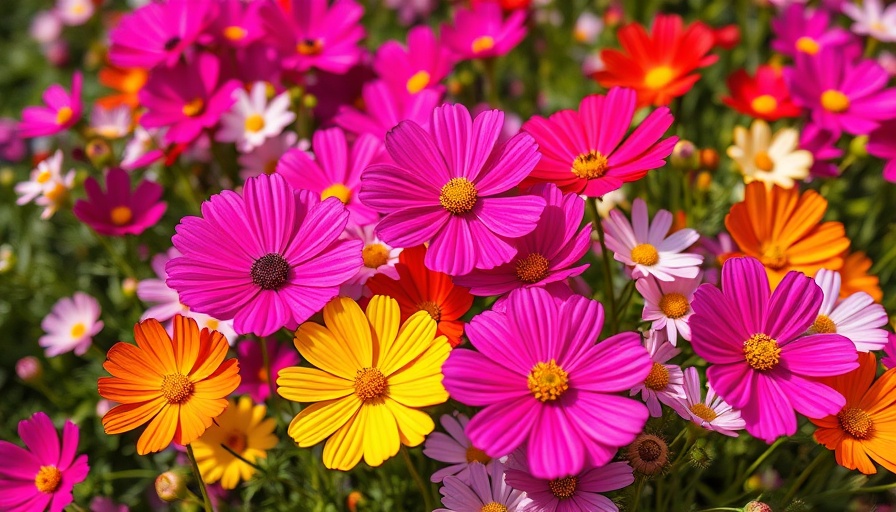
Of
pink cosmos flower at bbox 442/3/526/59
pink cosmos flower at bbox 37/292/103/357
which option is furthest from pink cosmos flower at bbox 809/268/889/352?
pink cosmos flower at bbox 37/292/103/357

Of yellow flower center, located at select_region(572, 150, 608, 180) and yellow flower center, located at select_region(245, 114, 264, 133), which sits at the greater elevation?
yellow flower center, located at select_region(572, 150, 608, 180)

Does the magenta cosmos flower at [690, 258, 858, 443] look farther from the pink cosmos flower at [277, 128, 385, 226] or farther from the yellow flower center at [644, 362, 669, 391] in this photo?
the pink cosmos flower at [277, 128, 385, 226]

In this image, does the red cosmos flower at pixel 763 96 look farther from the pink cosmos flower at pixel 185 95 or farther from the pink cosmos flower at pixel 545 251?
the pink cosmos flower at pixel 185 95

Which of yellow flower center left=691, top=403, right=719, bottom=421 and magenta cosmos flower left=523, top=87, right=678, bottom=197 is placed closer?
yellow flower center left=691, top=403, right=719, bottom=421

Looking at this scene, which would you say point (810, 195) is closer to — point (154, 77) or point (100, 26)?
point (154, 77)

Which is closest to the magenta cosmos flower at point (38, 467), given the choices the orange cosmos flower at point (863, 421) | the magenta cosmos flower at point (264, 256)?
the magenta cosmos flower at point (264, 256)

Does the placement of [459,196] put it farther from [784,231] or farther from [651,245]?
[784,231]

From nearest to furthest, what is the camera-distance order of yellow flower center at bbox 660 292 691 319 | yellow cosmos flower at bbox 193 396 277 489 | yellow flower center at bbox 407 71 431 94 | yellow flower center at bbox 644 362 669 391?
yellow flower center at bbox 644 362 669 391 → yellow flower center at bbox 660 292 691 319 → yellow cosmos flower at bbox 193 396 277 489 → yellow flower center at bbox 407 71 431 94
